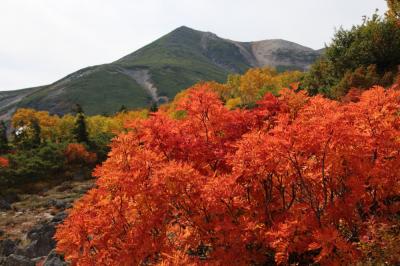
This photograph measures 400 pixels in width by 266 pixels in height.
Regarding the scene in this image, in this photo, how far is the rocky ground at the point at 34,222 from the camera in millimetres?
26447

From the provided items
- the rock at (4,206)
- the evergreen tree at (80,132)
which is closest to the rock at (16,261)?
the rock at (4,206)

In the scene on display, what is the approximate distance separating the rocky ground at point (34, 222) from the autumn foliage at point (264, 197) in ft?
42.6

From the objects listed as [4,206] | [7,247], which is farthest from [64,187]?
[7,247]

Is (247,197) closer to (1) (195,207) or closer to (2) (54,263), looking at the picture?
(1) (195,207)

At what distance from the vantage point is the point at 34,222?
38469 millimetres

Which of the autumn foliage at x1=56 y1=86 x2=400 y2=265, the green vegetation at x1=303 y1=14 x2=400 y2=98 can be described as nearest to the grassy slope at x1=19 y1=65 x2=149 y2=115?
the green vegetation at x1=303 y1=14 x2=400 y2=98

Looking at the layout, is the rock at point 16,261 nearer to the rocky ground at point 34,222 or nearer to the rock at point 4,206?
the rocky ground at point 34,222

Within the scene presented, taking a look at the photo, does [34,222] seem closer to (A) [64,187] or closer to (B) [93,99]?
(A) [64,187]

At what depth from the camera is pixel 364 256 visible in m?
10.6

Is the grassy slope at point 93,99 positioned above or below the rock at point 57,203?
above

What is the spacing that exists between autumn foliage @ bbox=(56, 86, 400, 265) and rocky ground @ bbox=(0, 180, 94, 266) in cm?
1298

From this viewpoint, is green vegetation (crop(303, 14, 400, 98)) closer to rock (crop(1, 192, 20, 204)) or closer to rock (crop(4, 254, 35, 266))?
rock (crop(4, 254, 35, 266))

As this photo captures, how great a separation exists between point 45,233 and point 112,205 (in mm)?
20942

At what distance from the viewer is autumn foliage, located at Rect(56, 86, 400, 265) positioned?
1035 centimetres
